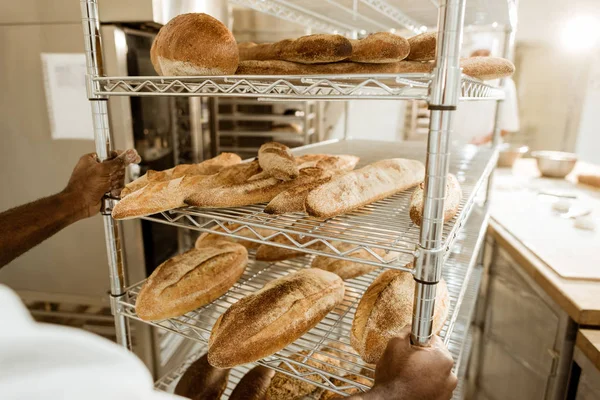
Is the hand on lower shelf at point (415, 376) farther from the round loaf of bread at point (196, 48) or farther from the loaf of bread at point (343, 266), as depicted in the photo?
the round loaf of bread at point (196, 48)

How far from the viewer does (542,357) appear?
1.41 meters

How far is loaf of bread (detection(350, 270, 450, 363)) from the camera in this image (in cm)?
88

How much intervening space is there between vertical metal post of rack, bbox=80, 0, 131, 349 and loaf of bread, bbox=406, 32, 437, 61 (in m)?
0.74

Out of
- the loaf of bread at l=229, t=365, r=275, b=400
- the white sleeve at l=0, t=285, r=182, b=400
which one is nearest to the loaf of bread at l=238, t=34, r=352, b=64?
the white sleeve at l=0, t=285, r=182, b=400

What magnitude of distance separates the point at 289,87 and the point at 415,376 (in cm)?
55

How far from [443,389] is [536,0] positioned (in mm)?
5069

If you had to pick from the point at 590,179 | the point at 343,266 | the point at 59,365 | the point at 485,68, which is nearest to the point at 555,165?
the point at 590,179

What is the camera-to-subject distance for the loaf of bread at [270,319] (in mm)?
878

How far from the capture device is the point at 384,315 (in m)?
0.90

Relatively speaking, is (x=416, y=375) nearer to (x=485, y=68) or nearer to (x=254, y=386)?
(x=254, y=386)

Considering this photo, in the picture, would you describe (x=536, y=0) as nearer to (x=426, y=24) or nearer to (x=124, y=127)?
(x=426, y=24)

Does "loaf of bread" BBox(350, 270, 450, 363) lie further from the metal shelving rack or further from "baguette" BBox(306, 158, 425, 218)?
"baguette" BBox(306, 158, 425, 218)

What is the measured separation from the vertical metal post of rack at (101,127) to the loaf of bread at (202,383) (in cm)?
20

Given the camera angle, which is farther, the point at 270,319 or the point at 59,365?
the point at 270,319
